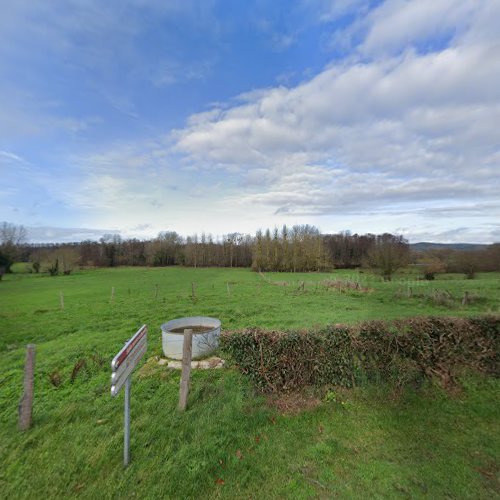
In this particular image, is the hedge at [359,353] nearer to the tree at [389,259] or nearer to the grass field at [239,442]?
the grass field at [239,442]

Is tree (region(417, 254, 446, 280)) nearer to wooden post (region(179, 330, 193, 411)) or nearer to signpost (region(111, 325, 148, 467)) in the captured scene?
wooden post (region(179, 330, 193, 411))

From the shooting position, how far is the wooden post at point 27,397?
195 inches

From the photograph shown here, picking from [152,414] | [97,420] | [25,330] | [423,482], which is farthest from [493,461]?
[25,330]

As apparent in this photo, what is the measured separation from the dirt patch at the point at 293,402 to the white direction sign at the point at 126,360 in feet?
9.29

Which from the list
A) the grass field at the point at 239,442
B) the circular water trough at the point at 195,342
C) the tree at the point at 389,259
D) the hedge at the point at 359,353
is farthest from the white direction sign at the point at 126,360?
the tree at the point at 389,259

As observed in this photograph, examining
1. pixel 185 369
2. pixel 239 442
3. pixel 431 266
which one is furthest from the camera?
pixel 431 266

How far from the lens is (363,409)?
5.39 meters

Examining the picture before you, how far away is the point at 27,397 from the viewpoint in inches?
196

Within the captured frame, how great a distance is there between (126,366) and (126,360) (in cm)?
8

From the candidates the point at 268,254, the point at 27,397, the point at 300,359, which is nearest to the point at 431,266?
the point at 268,254

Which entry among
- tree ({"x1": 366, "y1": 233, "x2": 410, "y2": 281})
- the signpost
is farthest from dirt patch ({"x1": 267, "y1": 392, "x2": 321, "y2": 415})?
tree ({"x1": 366, "y1": 233, "x2": 410, "y2": 281})

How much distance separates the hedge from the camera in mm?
Result: 5762

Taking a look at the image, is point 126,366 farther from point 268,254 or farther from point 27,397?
point 268,254

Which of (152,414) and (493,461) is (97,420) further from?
(493,461)
